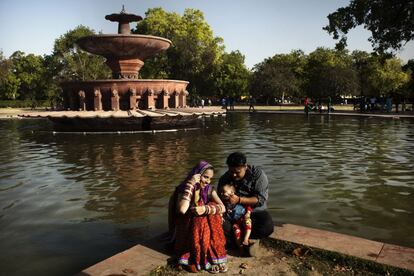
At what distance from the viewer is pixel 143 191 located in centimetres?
842

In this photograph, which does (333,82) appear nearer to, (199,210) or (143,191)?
(143,191)

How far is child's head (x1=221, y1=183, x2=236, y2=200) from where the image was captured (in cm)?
510

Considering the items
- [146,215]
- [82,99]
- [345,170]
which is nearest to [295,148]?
[345,170]

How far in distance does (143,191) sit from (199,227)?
407 centimetres

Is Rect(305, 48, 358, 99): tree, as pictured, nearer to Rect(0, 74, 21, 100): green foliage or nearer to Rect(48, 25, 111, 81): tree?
Rect(48, 25, 111, 81): tree

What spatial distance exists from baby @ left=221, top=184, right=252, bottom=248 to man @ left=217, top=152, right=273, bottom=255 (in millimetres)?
75

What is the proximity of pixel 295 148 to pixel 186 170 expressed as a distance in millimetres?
5627

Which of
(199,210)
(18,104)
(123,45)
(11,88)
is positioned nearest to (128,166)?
(199,210)

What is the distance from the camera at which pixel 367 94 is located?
76125 mm

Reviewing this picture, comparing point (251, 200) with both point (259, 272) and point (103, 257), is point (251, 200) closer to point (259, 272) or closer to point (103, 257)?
point (259, 272)

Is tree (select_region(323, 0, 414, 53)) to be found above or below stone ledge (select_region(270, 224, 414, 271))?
above

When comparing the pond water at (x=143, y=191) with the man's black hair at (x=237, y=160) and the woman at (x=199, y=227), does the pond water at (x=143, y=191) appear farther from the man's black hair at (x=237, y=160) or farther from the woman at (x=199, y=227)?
the man's black hair at (x=237, y=160)

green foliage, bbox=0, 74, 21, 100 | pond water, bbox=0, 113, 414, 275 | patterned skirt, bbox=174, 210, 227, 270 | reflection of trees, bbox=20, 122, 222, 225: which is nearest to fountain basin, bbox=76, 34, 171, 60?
reflection of trees, bbox=20, 122, 222, 225

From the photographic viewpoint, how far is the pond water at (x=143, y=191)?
5715 millimetres
